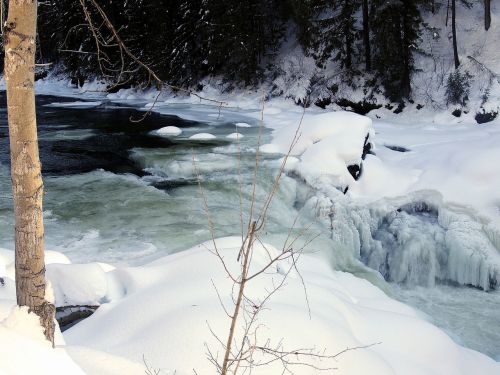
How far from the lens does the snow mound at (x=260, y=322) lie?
3.41 m

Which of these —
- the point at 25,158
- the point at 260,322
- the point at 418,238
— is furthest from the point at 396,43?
the point at 25,158

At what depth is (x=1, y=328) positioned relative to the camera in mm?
2129

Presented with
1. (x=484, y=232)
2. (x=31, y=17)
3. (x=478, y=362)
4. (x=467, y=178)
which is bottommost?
(x=478, y=362)

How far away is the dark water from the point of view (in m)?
10.9

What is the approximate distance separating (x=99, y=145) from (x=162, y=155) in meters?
2.50

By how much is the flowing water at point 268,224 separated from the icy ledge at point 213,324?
105cm

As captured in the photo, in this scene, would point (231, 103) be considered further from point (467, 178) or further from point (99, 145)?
point (467, 178)

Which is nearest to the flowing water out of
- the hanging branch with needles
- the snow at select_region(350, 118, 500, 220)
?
the snow at select_region(350, 118, 500, 220)

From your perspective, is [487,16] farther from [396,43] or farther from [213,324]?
[213,324]

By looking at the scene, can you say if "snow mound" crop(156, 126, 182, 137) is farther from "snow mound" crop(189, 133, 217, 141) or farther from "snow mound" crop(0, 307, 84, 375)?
"snow mound" crop(0, 307, 84, 375)

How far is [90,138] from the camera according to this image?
A: 552 inches

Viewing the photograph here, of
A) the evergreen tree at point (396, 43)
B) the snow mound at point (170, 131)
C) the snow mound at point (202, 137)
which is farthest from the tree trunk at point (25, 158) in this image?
the evergreen tree at point (396, 43)

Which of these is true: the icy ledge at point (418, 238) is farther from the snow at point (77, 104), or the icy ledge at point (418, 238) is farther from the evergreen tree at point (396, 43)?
the snow at point (77, 104)

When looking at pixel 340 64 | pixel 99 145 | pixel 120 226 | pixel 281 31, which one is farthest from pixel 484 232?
pixel 281 31
